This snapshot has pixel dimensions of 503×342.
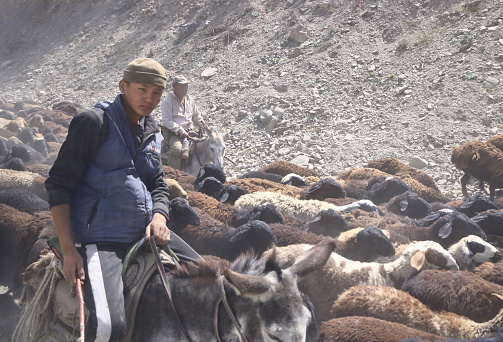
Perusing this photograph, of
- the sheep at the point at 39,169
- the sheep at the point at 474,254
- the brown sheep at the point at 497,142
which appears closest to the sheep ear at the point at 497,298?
the sheep at the point at 474,254

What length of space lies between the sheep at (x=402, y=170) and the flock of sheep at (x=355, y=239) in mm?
433

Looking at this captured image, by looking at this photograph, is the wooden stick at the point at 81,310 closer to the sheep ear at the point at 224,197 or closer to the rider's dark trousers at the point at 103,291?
the rider's dark trousers at the point at 103,291

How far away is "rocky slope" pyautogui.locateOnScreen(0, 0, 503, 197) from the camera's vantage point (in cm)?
1553

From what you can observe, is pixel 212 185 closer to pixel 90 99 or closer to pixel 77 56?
pixel 90 99

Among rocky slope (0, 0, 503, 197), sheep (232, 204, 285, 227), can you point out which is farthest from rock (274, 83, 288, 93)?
sheep (232, 204, 285, 227)

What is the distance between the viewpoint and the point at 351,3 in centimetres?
2250

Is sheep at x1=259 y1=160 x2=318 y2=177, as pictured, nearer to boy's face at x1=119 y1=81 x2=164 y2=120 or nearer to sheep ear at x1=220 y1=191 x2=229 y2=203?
sheep ear at x1=220 y1=191 x2=229 y2=203

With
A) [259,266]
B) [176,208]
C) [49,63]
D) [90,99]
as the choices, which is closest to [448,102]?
[176,208]

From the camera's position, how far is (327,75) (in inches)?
766

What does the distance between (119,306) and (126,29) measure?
30091 millimetres

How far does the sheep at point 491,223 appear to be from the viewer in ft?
25.0

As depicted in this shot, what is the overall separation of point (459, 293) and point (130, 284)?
3.52 metres

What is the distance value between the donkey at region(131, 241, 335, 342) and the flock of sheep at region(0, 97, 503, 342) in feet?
0.92

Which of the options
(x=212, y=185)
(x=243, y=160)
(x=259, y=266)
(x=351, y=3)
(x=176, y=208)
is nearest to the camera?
(x=259, y=266)
